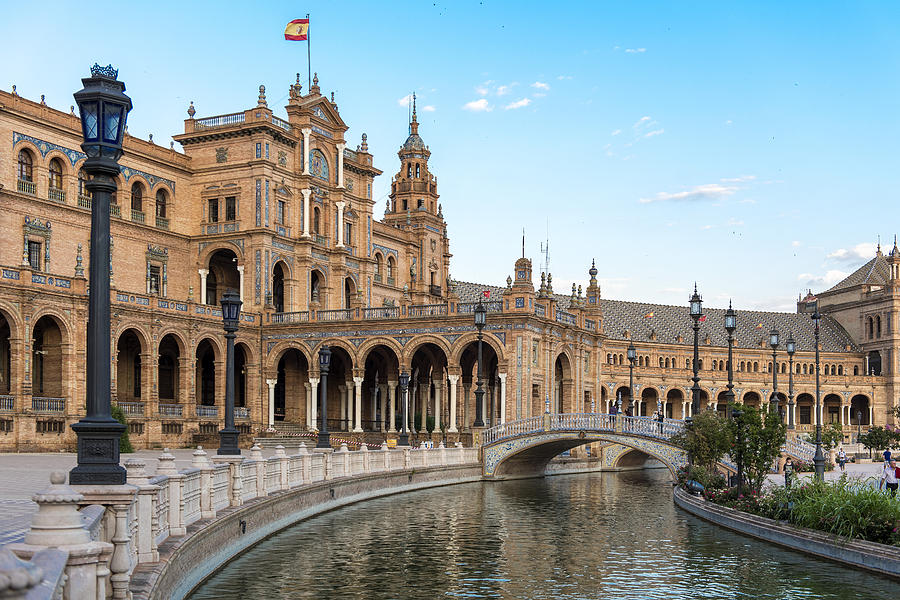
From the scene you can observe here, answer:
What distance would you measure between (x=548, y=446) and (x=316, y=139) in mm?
25086

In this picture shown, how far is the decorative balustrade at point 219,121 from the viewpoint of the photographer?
186 feet

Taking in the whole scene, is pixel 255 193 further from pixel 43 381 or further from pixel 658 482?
pixel 658 482

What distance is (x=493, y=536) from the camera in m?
24.4

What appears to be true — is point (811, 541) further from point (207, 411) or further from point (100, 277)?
point (207, 411)

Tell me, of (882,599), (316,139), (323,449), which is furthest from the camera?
(316,139)

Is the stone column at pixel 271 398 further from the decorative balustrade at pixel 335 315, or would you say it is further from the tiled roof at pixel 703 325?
the tiled roof at pixel 703 325

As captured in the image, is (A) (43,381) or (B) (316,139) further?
(B) (316,139)

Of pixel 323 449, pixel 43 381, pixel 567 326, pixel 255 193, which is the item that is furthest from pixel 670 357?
pixel 323 449

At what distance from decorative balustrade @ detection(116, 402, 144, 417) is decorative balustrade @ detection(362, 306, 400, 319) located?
1194cm

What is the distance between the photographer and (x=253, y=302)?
A: 5538cm

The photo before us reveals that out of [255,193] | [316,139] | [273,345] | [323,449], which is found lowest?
[323,449]

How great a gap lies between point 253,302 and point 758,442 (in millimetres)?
34123

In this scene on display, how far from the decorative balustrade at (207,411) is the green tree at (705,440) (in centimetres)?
2618

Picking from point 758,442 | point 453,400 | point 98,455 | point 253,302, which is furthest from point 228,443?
point 253,302
